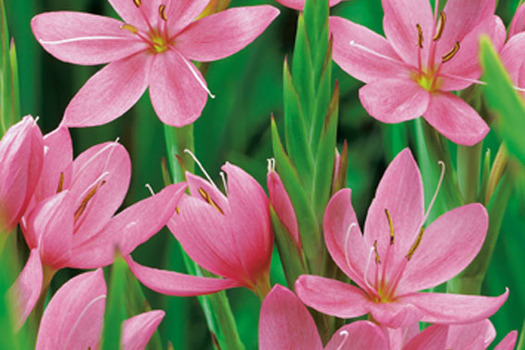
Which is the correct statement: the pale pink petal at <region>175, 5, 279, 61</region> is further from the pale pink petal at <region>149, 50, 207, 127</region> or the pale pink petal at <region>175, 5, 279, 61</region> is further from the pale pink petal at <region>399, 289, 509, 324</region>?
the pale pink petal at <region>399, 289, 509, 324</region>

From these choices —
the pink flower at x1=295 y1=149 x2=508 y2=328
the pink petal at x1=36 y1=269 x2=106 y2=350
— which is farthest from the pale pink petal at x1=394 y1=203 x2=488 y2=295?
the pink petal at x1=36 y1=269 x2=106 y2=350

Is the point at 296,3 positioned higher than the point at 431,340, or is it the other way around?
the point at 296,3

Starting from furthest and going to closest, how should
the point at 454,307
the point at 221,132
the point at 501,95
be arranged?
1. the point at 221,132
2. the point at 454,307
3. the point at 501,95

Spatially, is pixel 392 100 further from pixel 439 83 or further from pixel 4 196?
pixel 4 196

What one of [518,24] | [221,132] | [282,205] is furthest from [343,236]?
[221,132]

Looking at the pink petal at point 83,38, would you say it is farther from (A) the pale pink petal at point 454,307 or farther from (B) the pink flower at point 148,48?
(A) the pale pink petal at point 454,307

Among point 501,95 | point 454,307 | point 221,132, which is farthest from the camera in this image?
point 221,132

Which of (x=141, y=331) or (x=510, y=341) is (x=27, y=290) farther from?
(x=510, y=341)
